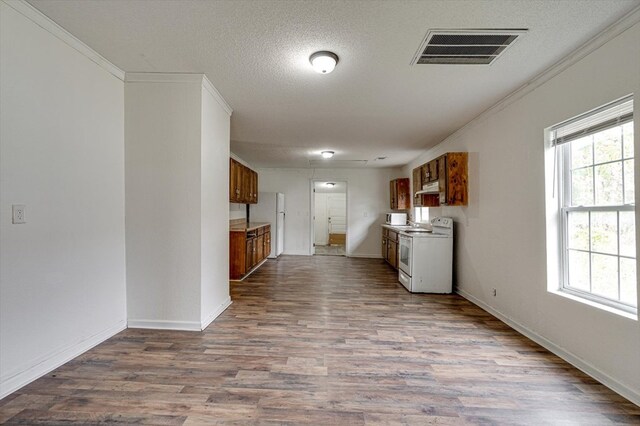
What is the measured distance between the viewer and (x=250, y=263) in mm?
5395

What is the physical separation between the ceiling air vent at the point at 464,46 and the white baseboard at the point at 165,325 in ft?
10.3

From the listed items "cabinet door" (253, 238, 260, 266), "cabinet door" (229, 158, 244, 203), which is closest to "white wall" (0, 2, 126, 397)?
"cabinet door" (229, 158, 244, 203)

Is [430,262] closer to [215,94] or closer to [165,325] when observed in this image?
[165,325]

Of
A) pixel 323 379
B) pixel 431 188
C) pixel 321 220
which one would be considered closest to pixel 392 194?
pixel 431 188

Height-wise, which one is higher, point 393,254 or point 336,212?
point 336,212

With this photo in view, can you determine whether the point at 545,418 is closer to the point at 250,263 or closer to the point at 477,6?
the point at 477,6

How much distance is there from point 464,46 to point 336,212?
9.04 m

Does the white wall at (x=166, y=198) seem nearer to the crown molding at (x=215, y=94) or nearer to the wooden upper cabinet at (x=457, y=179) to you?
Answer: the crown molding at (x=215, y=94)

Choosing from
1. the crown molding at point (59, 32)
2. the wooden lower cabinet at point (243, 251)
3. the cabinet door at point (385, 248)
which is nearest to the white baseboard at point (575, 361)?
the cabinet door at point (385, 248)

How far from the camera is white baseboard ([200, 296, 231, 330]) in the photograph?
111 inches

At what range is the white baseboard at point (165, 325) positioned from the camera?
2.77 m

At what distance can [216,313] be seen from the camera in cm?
314

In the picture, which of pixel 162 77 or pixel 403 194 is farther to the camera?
pixel 403 194

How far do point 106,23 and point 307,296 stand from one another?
3496 mm
